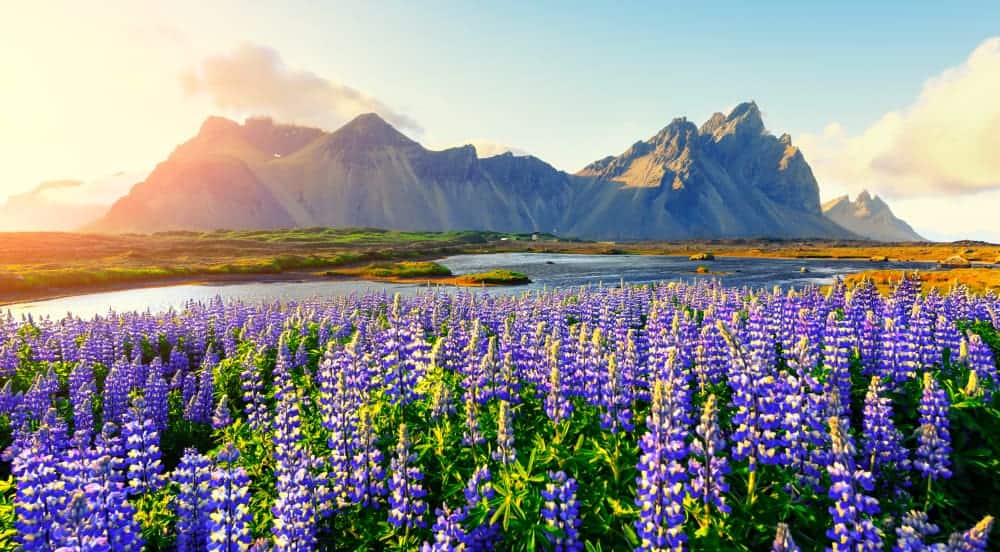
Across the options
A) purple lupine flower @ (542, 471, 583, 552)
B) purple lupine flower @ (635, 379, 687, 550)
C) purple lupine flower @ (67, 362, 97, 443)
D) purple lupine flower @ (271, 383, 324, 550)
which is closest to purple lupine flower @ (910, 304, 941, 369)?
purple lupine flower @ (635, 379, 687, 550)

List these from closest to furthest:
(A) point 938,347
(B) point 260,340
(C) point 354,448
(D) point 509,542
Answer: (D) point 509,542
(C) point 354,448
(A) point 938,347
(B) point 260,340

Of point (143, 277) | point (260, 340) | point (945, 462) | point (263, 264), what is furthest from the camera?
point (263, 264)

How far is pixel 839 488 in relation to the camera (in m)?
4.91

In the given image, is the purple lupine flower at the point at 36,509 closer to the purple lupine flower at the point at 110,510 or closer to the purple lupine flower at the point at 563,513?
the purple lupine flower at the point at 110,510

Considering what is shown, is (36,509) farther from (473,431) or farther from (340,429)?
(473,431)

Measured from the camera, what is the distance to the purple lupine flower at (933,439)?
629 centimetres

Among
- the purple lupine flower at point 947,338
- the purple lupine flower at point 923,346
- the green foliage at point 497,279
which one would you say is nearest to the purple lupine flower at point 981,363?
the purple lupine flower at point 923,346

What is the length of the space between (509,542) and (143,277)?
214 feet

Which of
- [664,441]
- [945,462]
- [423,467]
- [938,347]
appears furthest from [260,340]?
[938,347]

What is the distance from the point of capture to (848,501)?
4.91 m

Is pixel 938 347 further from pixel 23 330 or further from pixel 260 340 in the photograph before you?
pixel 23 330

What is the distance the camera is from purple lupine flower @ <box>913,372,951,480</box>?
20.6ft

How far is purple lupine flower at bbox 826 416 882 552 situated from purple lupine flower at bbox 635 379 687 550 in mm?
1470

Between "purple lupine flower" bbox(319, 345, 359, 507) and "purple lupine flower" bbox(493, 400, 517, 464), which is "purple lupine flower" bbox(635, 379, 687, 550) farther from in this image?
"purple lupine flower" bbox(319, 345, 359, 507)
